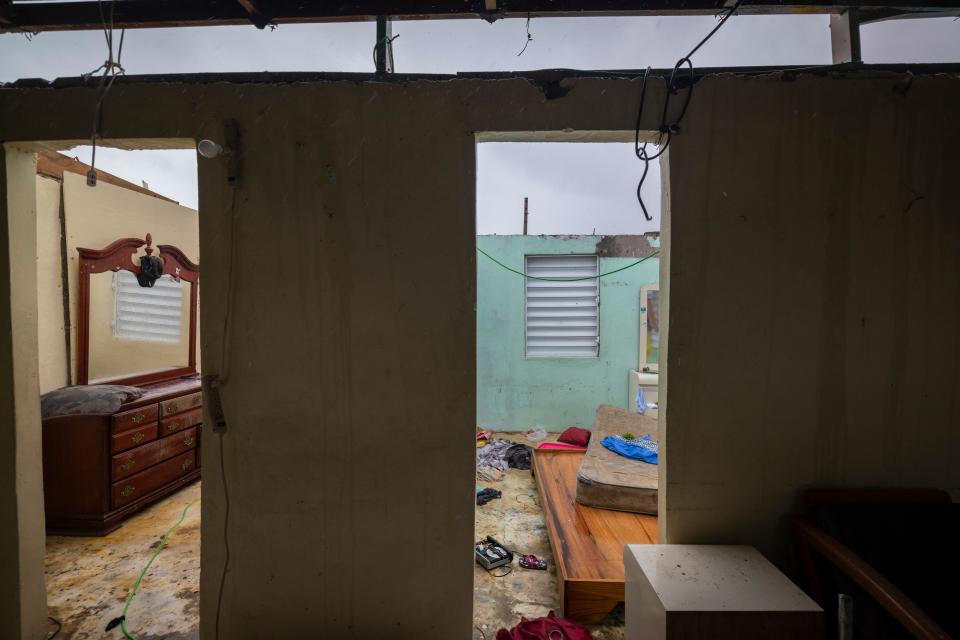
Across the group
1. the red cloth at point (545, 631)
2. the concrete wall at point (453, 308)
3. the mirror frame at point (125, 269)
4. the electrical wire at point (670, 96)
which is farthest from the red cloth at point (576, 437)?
the mirror frame at point (125, 269)

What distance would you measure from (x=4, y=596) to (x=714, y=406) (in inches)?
112

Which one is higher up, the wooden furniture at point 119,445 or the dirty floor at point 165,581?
the wooden furniture at point 119,445

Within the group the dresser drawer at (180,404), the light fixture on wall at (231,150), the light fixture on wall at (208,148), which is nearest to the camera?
the light fixture on wall at (208,148)

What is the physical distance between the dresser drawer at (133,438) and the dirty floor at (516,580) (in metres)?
2.43

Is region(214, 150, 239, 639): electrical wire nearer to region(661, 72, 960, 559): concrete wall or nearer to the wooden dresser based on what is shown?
region(661, 72, 960, 559): concrete wall

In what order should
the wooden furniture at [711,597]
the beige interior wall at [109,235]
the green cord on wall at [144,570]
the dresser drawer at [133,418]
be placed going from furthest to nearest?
1. the beige interior wall at [109,235]
2. the dresser drawer at [133,418]
3. the green cord on wall at [144,570]
4. the wooden furniture at [711,597]

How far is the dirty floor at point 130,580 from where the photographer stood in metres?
1.83

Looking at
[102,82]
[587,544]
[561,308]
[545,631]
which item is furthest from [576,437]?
[102,82]

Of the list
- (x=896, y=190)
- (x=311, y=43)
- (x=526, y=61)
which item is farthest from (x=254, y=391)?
(x=896, y=190)

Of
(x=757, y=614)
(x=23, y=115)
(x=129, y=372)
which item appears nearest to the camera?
(x=757, y=614)

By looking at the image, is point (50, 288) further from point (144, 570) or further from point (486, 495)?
point (486, 495)

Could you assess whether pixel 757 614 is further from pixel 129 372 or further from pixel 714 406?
pixel 129 372

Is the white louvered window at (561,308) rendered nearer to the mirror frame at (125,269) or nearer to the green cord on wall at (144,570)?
the mirror frame at (125,269)

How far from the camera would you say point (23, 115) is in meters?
1.55
